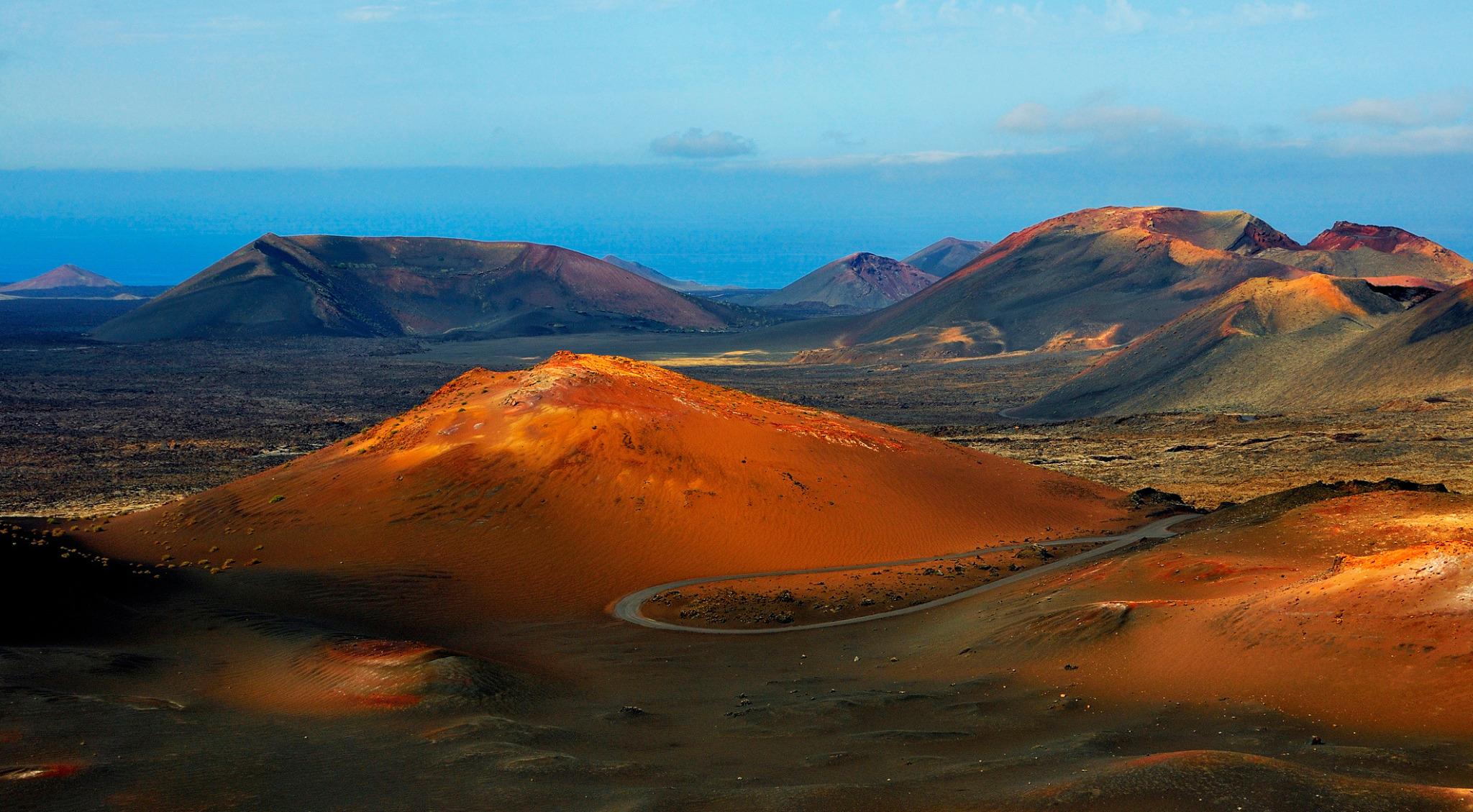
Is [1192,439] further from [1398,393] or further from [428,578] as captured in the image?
[428,578]

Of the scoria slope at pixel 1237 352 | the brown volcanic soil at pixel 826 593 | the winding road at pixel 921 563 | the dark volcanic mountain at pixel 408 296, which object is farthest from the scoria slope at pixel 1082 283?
the brown volcanic soil at pixel 826 593

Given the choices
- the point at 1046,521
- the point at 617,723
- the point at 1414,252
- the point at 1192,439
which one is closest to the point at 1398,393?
the point at 1192,439

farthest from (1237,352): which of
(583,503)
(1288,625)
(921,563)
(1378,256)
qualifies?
(1378,256)

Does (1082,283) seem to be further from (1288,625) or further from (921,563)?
(1288,625)

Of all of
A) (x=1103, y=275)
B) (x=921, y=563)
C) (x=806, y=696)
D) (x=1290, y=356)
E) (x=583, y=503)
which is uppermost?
(x=1103, y=275)

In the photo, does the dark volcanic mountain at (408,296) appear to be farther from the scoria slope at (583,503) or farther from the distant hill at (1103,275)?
the scoria slope at (583,503)
